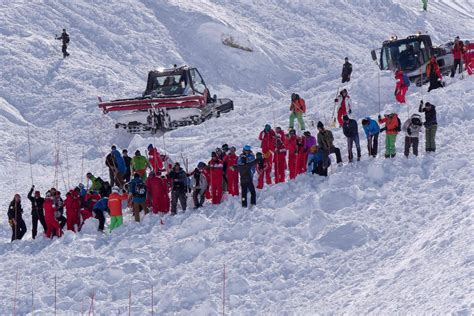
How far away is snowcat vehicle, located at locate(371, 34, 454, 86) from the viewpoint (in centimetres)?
2784

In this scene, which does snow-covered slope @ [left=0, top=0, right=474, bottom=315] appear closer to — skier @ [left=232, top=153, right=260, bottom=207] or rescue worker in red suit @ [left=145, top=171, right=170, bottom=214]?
skier @ [left=232, top=153, right=260, bottom=207]

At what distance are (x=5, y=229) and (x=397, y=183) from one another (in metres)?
8.87

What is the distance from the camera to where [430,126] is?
60.8 ft

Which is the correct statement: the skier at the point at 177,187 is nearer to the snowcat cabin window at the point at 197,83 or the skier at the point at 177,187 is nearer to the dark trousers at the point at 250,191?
the dark trousers at the point at 250,191

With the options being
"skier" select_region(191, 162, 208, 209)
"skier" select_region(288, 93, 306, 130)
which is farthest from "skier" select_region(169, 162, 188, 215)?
"skier" select_region(288, 93, 306, 130)

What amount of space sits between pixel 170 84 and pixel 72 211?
425 inches

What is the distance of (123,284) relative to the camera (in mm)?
15695

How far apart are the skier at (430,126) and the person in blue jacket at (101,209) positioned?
7.04m

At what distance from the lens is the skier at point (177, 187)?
18047mm

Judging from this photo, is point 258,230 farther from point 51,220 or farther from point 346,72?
point 346,72

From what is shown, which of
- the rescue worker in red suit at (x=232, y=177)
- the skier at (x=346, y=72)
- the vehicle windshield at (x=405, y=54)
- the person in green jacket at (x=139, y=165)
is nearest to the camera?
the rescue worker in red suit at (x=232, y=177)

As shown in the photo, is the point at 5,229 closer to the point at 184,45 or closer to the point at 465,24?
the point at 184,45

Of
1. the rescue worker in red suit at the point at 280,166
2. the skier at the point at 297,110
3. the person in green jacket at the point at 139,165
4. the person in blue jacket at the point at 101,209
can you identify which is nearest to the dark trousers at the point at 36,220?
the person in blue jacket at the point at 101,209

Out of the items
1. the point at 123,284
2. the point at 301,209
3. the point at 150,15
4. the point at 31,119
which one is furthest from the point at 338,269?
the point at 150,15
